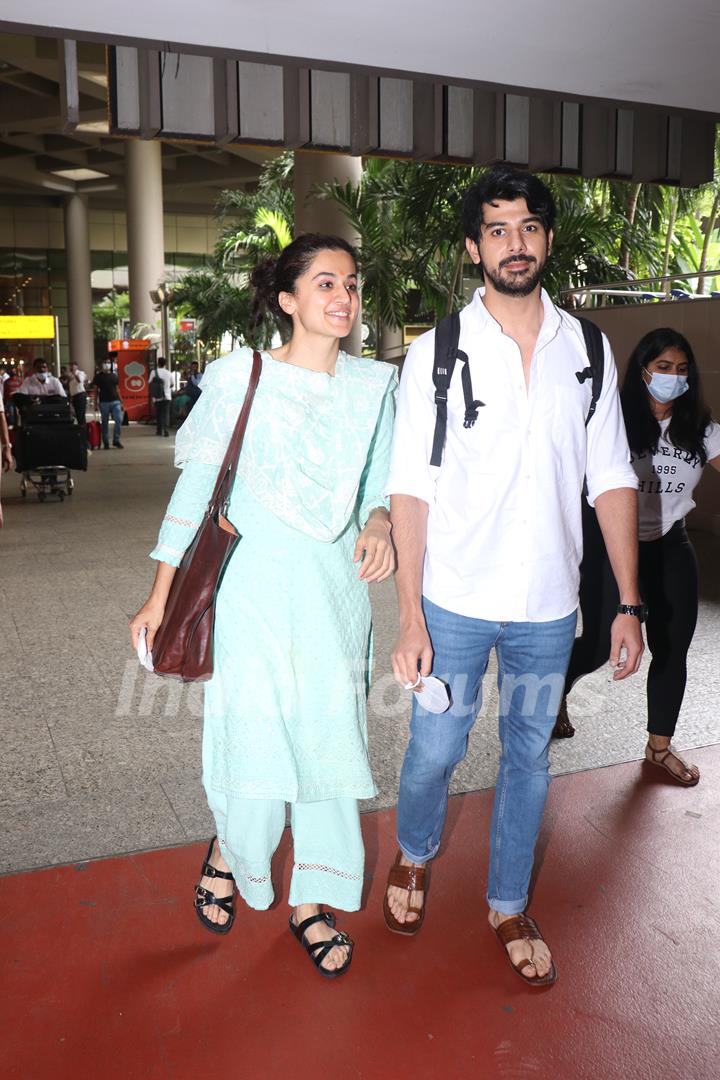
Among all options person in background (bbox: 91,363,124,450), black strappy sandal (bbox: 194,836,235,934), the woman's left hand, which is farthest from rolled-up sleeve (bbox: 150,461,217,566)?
person in background (bbox: 91,363,124,450)

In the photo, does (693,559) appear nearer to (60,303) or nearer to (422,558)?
(422,558)

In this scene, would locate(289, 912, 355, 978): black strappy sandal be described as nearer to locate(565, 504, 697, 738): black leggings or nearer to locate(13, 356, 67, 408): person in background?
locate(565, 504, 697, 738): black leggings

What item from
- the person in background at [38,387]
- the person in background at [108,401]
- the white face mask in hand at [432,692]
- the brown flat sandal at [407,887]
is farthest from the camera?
the person in background at [108,401]

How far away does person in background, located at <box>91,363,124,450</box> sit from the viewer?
1981cm

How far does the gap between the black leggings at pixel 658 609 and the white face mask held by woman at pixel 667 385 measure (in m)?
0.48

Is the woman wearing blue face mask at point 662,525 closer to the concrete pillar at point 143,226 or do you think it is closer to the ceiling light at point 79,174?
the concrete pillar at point 143,226

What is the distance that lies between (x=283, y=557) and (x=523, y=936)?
1.18 metres

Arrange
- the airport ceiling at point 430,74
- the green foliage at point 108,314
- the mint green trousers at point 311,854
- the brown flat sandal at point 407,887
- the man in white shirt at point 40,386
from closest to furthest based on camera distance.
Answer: the mint green trousers at point 311,854 < the brown flat sandal at point 407,887 < the airport ceiling at point 430,74 < the man in white shirt at point 40,386 < the green foliage at point 108,314

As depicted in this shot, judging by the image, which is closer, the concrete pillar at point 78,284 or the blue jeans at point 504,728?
the blue jeans at point 504,728

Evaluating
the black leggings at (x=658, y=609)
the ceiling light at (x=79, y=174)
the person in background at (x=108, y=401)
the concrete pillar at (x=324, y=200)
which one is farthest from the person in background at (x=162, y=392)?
the ceiling light at (x=79, y=174)

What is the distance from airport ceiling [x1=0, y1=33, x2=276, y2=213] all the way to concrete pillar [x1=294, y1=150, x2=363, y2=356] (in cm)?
1587

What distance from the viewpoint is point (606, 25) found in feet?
19.9

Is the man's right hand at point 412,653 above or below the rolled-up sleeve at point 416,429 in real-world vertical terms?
below

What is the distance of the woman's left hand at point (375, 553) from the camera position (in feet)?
7.98
